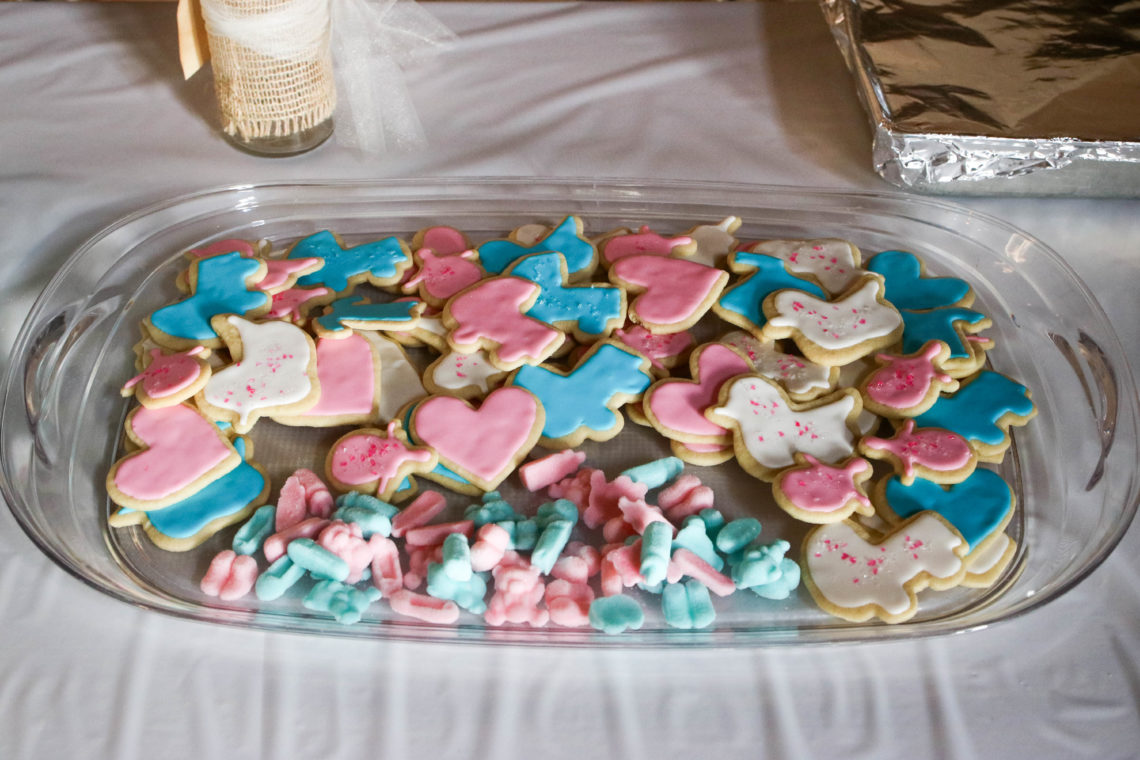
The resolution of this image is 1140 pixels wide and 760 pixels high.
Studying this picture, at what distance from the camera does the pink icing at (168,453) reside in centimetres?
81

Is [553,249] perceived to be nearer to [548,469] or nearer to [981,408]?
[548,469]

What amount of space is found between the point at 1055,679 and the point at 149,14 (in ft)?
4.36

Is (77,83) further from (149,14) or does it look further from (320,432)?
(320,432)

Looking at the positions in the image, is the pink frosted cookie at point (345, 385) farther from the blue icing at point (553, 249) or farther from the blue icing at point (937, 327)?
the blue icing at point (937, 327)

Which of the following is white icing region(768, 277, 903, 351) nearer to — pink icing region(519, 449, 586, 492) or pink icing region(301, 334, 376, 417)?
pink icing region(519, 449, 586, 492)

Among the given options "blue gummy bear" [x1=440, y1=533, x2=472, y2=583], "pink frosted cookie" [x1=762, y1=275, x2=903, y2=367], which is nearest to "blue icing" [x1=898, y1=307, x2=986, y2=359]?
"pink frosted cookie" [x1=762, y1=275, x2=903, y2=367]

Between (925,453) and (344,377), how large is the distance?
498 millimetres

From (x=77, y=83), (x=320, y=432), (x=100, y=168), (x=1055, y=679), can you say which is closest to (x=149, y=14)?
(x=77, y=83)

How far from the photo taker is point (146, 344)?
0.93 metres

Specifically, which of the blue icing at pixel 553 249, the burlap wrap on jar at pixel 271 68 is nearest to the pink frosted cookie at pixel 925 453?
the blue icing at pixel 553 249

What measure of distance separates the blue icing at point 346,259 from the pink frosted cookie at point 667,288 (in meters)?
0.22

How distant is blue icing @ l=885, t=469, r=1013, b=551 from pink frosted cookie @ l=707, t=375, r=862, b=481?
0.06 m

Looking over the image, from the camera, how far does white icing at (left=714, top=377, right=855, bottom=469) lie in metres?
0.85

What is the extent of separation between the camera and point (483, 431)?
0.85 m
